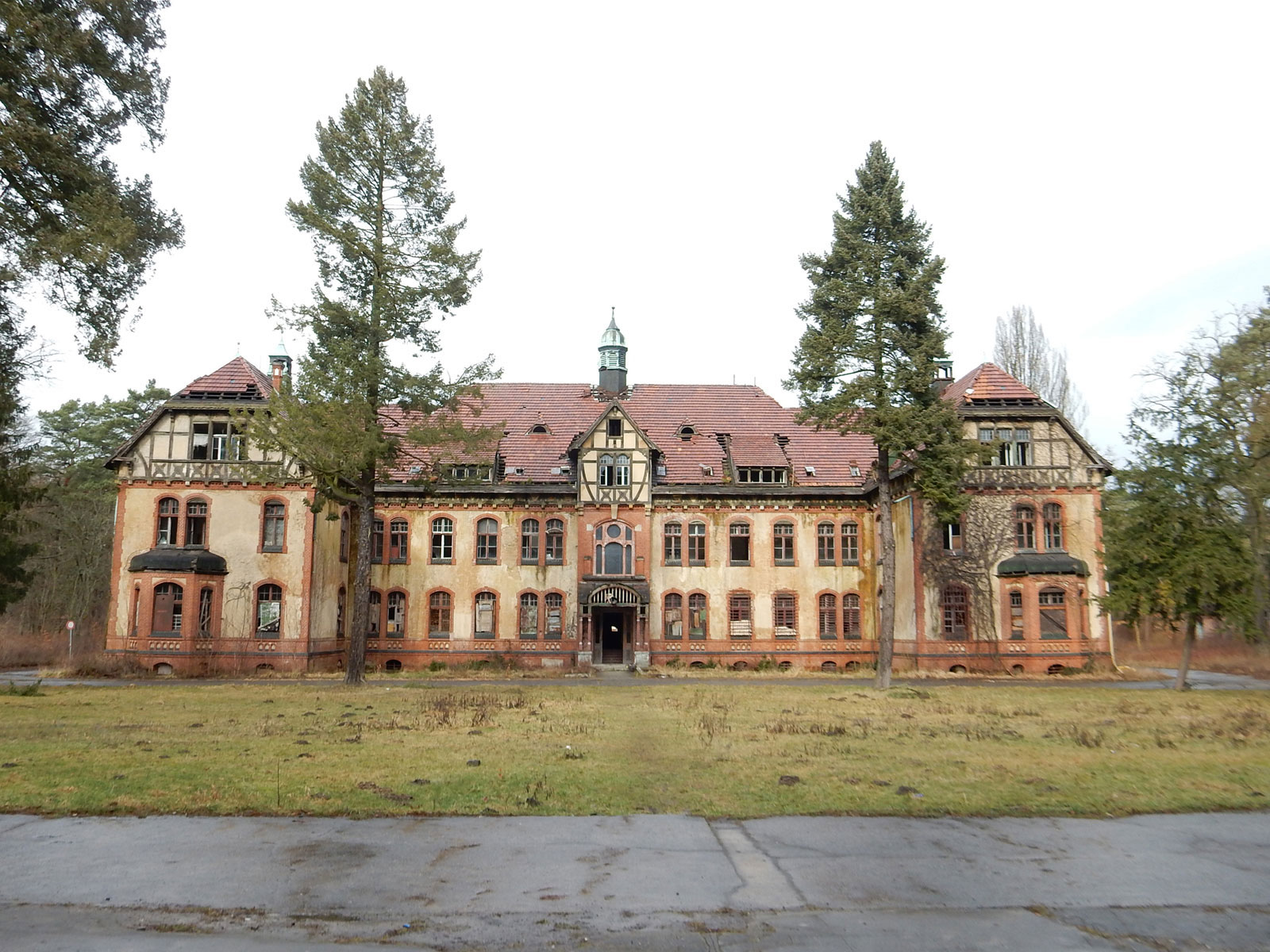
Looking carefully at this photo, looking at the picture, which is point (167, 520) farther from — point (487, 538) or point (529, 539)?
point (529, 539)

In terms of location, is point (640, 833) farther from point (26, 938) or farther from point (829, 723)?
point (829, 723)

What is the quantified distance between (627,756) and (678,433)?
28.7 meters

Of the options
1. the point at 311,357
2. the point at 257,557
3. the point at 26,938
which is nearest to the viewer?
the point at 26,938

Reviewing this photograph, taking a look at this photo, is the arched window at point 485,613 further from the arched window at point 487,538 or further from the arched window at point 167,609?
the arched window at point 167,609

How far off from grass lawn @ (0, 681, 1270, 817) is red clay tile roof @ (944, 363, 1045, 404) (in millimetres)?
15641

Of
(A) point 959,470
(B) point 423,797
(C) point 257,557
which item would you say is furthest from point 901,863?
(C) point 257,557

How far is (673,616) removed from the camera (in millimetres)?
38250

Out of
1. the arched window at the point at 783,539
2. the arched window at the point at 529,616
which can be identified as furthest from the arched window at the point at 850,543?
the arched window at the point at 529,616

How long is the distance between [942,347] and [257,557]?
80.7ft

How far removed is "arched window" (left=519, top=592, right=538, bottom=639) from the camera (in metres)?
38.0

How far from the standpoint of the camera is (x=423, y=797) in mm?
9922

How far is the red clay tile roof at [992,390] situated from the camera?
35406mm

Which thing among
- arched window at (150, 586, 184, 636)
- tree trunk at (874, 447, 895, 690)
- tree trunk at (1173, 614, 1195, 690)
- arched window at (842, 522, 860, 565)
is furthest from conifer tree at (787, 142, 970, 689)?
arched window at (150, 586, 184, 636)

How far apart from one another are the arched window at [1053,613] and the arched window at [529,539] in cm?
1920
